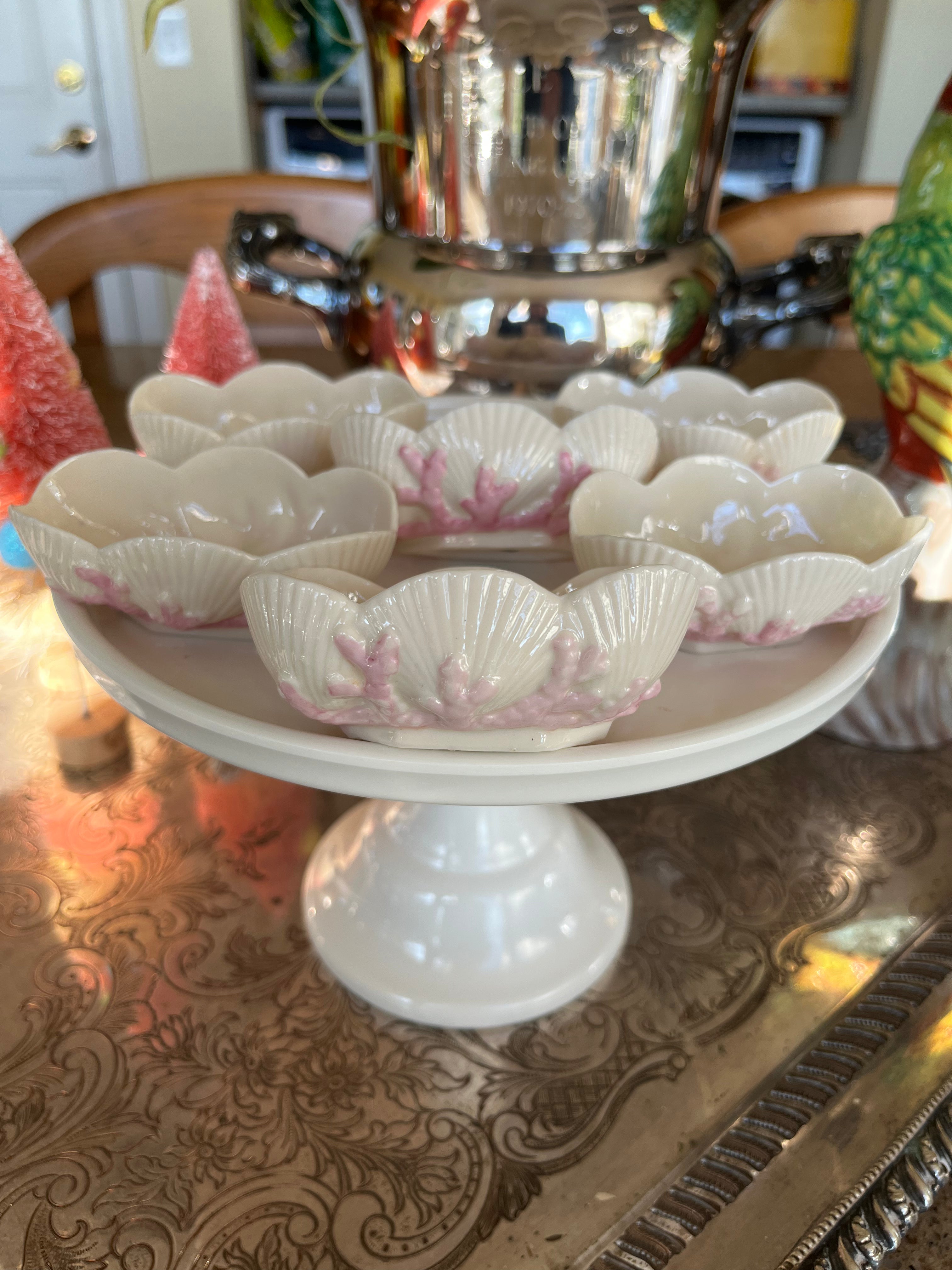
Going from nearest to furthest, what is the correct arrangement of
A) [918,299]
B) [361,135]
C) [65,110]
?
1. [918,299]
2. [361,135]
3. [65,110]

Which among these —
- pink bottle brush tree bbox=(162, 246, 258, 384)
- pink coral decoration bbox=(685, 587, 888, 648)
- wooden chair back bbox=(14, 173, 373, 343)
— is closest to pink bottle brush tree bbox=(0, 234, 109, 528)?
pink bottle brush tree bbox=(162, 246, 258, 384)

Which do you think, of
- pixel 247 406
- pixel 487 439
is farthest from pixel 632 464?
pixel 247 406

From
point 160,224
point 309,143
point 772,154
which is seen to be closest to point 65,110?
point 309,143

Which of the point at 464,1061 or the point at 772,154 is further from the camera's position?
the point at 772,154

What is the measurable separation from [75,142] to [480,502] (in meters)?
1.62

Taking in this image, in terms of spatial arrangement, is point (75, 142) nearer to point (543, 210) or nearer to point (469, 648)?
point (543, 210)

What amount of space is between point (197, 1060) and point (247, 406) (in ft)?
0.74

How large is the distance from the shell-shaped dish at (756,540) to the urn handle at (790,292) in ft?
0.64

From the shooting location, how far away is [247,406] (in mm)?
370

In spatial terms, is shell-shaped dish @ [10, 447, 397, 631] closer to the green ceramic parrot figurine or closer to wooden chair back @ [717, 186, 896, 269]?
the green ceramic parrot figurine

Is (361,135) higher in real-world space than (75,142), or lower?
higher

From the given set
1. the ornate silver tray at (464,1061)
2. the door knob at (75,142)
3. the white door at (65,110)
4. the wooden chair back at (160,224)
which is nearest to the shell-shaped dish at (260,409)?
the ornate silver tray at (464,1061)

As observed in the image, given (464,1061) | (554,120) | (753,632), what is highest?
(554,120)

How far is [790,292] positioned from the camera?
47cm
